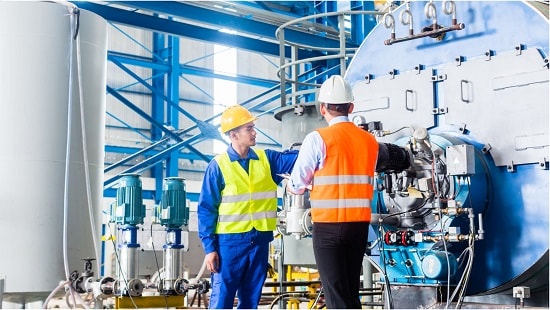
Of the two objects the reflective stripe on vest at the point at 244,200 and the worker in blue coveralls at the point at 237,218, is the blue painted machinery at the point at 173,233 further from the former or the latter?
the reflective stripe on vest at the point at 244,200

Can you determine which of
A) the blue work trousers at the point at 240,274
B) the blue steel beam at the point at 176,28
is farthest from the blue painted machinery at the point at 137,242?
the blue steel beam at the point at 176,28

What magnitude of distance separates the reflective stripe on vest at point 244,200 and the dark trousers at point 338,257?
682 millimetres

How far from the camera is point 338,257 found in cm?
402

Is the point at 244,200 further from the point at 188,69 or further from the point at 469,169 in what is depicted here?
the point at 188,69

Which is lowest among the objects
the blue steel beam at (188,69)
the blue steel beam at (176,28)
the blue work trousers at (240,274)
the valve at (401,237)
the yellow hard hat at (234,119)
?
the blue work trousers at (240,274)

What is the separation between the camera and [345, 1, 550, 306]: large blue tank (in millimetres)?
4773

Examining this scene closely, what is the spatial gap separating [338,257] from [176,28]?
8.21 metres

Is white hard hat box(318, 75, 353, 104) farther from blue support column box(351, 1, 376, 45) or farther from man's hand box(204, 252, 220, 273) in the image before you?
blue support column box(351, 1, 376, 45)

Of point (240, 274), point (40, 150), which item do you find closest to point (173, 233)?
point (40, 150)

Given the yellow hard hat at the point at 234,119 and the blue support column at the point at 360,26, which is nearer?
the yellow hard hat at the point at 234,119

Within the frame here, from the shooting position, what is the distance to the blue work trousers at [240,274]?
4.64m

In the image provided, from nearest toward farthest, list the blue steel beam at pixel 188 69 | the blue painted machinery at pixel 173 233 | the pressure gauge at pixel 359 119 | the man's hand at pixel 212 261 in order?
the man's hand at pixel 212 261, the pressure gauge at pixel 359 119, the blue painted machinery at pixel 173 233, the blue steel beam at pixel 188 69

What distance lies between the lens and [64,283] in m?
5.72

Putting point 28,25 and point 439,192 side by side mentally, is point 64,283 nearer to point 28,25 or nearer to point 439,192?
point 28,25
